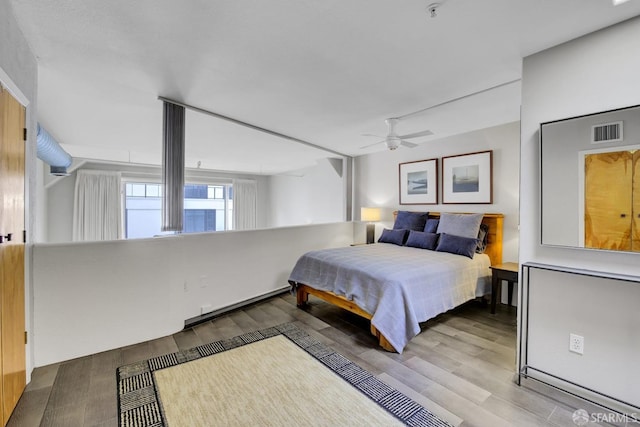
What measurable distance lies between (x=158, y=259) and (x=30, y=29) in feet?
6.39

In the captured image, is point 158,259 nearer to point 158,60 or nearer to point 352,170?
point 158,60

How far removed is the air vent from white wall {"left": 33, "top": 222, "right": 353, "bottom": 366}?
11.3 ft

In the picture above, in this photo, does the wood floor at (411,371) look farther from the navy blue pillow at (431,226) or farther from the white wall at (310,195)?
the white wall at (310,195)

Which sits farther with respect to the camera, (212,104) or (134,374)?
(212,104)

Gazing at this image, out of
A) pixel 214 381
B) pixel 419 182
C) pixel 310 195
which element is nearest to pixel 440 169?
pixel 419 182

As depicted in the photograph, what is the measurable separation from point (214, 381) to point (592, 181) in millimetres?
2991

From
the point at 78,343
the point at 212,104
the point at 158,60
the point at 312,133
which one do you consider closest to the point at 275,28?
the point at 158,60

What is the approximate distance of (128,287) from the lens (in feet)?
8.54

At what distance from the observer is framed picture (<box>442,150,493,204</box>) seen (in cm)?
401

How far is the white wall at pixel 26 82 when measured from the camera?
163 centimetres

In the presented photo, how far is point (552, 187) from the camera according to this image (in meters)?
1.97

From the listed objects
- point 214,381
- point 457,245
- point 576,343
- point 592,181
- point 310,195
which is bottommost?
point 214,381

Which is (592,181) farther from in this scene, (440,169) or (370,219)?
(370,219)

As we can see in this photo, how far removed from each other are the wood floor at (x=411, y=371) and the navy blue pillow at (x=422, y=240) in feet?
3.23
